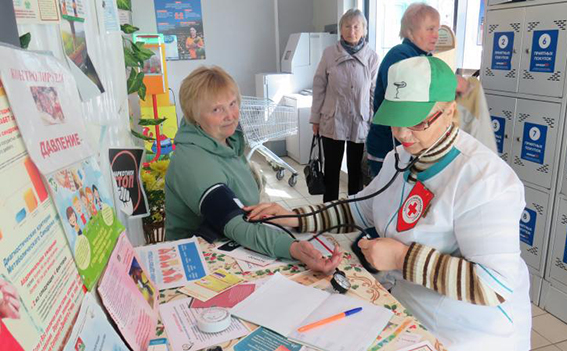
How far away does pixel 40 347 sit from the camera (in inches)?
22.0

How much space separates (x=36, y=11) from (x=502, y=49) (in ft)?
7.46

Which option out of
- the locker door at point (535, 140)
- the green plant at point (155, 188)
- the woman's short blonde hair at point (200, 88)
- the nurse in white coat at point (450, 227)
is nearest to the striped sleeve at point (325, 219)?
the nurse in white coat at point (450, 227)

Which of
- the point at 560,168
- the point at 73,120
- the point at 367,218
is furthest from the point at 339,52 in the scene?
the point at 73,120

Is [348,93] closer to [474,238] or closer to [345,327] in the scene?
[474,238]

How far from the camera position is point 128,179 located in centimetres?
154

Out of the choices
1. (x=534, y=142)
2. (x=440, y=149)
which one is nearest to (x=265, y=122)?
(x=534, y=142)

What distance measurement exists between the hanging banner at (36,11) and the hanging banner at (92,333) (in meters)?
0.53

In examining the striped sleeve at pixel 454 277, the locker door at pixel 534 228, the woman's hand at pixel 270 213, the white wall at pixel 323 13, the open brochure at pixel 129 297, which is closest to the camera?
the open brochure at pixel 129 297

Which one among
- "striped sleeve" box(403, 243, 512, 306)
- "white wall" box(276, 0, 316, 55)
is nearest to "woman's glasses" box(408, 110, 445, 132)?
"striped sleeve" box(403, 243, 512, 306)

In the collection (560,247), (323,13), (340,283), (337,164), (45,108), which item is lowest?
(560,247)

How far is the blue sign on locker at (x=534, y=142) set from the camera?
217 centimetres

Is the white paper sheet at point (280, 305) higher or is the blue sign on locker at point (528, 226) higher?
the white paper sheet at point (280, 305)

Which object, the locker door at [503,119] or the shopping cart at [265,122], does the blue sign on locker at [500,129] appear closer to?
the locker door at [503,119]

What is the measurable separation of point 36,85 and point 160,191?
5.42 ft
